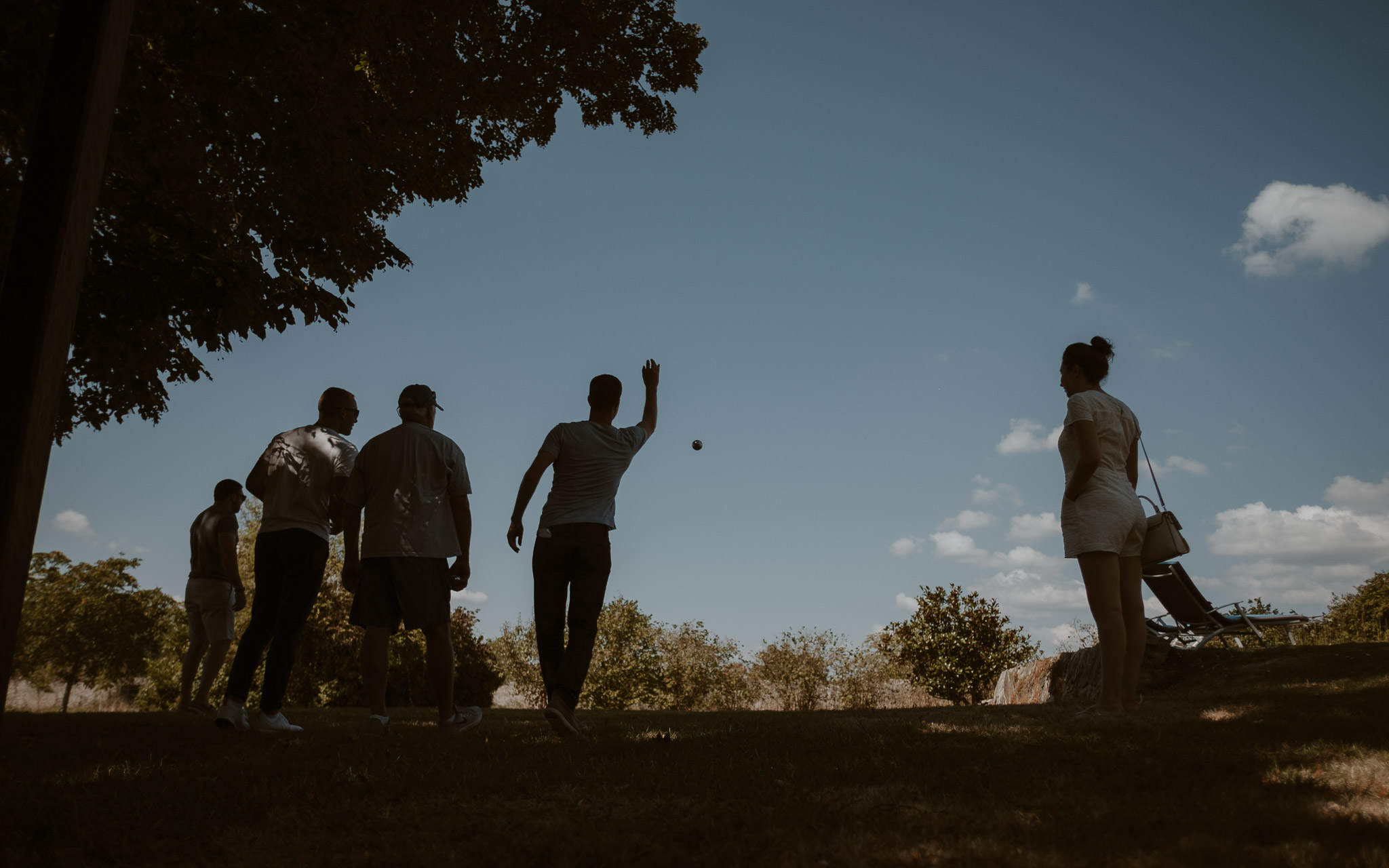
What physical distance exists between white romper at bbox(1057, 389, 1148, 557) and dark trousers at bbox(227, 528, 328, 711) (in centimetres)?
466

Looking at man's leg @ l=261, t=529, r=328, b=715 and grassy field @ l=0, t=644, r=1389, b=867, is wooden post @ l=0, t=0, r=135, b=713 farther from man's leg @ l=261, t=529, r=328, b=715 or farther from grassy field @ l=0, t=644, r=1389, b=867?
man's leg @ l=261, t=529, r=328, b=715

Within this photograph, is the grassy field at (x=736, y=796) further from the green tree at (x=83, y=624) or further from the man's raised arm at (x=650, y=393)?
the green tree at (x=83, y=624)

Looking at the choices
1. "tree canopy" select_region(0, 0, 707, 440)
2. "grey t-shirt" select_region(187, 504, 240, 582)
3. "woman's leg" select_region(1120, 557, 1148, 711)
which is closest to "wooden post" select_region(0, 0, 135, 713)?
"tree canopy" select_region(0, 0, 707, 440)

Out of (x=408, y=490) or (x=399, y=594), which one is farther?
(x=408, y=490)

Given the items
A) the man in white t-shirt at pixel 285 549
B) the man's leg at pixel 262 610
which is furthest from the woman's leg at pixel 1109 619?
the man's leg at pixel 262 610

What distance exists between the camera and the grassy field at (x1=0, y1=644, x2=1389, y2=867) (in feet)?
7.28

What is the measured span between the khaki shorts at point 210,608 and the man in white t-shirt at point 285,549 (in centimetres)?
236

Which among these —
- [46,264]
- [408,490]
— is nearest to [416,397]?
[408,490]

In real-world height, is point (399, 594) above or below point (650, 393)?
below

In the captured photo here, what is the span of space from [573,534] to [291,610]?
179cm

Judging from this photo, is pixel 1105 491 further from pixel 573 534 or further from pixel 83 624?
pixel 83 624

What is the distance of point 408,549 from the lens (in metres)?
4.96

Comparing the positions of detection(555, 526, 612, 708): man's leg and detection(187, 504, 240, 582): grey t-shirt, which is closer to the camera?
detection(555, 526, 612, 708): man's leg

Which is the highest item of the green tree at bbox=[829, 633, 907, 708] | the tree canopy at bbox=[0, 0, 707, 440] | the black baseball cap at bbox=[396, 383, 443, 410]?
the tree canopy at bbox=[0, 0, 707, 440]
